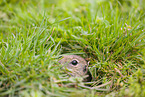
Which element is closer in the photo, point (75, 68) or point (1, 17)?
point (75, 68)

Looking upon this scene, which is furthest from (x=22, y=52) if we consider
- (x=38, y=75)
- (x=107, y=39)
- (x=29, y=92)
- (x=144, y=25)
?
(x=144, y=25)

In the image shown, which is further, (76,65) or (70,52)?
(70,52)

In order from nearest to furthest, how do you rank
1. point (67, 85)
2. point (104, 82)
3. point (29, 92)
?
point (29, 92)
point (67, 85)
point (104, 82)

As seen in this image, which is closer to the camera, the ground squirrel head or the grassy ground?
the grassy ground

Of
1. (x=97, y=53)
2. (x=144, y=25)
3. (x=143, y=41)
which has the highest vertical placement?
(x=144, y=25)

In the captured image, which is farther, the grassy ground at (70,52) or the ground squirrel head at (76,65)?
the ground squirrel head at (76,65)

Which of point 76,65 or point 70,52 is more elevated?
point 70,52

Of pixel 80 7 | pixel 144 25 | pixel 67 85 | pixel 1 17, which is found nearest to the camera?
pixel 67 85

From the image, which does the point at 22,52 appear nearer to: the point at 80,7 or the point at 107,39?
the point at 107,39
